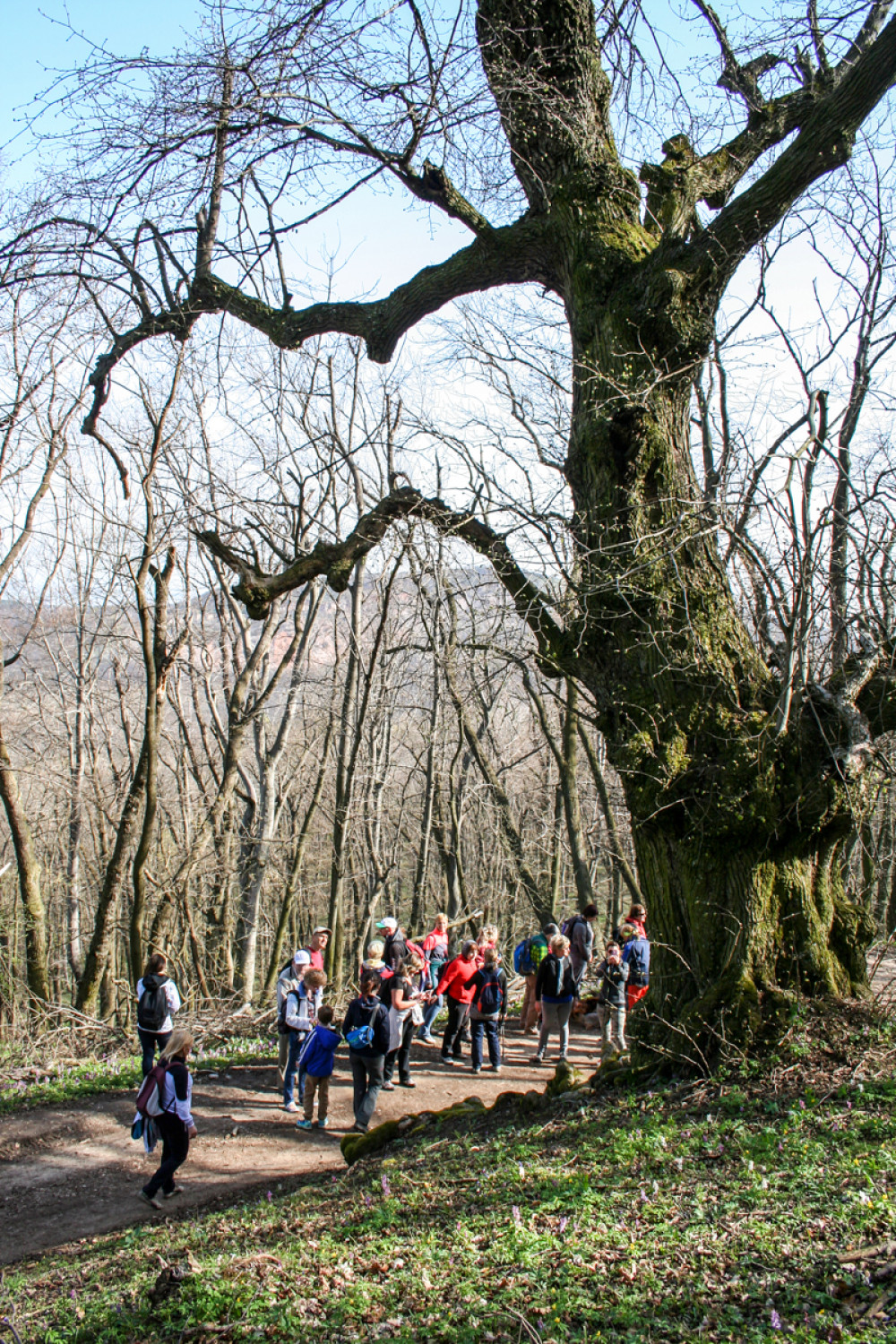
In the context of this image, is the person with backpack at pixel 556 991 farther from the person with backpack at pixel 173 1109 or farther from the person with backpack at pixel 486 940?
A: the person with backpack at pixel 173 1109

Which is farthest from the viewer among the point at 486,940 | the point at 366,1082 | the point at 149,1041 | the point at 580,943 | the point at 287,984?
the point at 580,943

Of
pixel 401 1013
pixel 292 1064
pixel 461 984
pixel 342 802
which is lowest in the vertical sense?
pixel 292 1064

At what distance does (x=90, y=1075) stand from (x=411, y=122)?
9894 millimetres

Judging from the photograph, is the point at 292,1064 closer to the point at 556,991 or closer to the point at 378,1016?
the point at 378,1016

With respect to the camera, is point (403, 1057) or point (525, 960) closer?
point (403, 1057)

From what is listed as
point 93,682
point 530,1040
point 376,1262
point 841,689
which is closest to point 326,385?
point 93,682

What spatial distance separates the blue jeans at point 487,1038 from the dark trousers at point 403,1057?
2.61 feet

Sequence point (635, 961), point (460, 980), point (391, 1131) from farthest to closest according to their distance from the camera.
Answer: point (635, 961)
point (460, 980)
point (391, 1131)

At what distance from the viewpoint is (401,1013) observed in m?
8.64

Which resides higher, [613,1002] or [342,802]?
[342,802]

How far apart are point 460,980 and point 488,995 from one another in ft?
1.28

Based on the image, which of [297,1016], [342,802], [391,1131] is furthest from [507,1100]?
[342,802]

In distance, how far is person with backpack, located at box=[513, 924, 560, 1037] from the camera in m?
11.6

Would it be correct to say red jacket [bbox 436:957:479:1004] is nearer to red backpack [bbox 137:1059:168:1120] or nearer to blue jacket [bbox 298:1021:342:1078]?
blue jacket [bbox 298:1021:342:1078]
